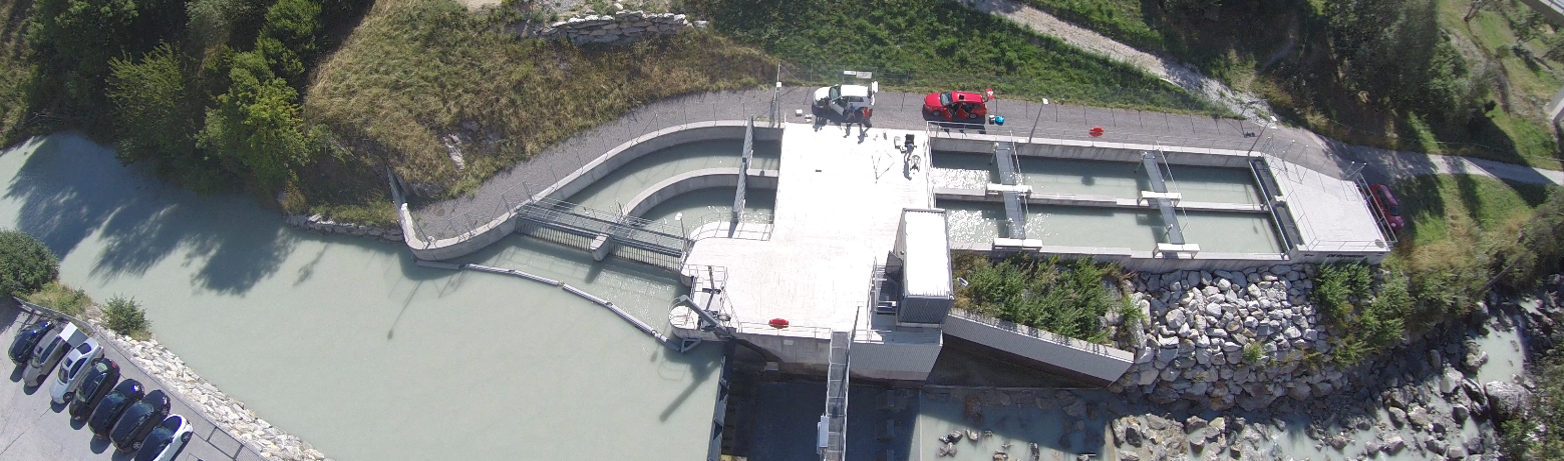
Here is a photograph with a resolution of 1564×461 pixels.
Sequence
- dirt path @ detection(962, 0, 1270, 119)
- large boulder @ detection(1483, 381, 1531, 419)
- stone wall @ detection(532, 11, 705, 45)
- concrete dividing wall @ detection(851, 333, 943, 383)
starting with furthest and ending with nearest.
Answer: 1. dirt path @ detection(962, 0, 1270, 119)
2. stone wall @ detection(532, 11, 705, 45)
3. large boulder @ detection(1483, 381, 1531, 419)
4. concrete dividing wall @ detection(851, 333, 943, 383)

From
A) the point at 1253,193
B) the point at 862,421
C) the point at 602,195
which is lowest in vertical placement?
the point at 862,421

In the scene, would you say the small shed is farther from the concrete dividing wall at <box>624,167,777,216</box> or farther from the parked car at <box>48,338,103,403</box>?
the parked car at <box>48,338,103,403</box>

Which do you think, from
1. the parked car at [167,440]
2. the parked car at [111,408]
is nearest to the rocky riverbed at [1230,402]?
the parked car at [167,440]

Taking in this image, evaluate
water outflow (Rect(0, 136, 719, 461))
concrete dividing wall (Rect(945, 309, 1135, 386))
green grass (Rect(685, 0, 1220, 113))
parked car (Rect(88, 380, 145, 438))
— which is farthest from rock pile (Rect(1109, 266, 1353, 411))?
parked car (Rect(88, 380, 145, 438))

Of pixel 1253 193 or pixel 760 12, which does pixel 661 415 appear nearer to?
pixel 760 12

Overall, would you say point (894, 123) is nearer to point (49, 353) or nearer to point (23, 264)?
point (49, 353)

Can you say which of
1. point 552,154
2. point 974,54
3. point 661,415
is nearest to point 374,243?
point 552,154
